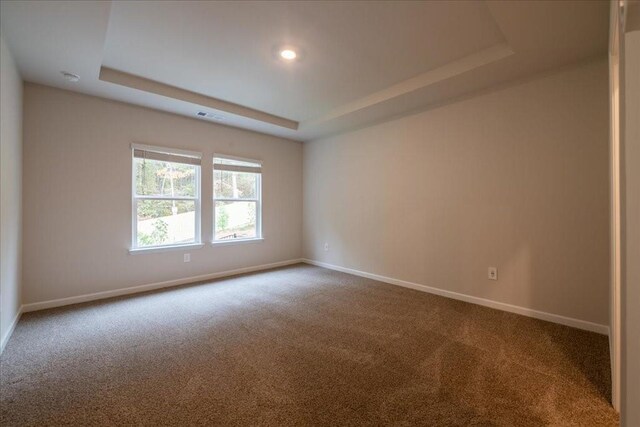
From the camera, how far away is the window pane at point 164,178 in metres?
Result: 3.94

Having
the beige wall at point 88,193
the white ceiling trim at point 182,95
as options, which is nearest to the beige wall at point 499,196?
the white ceiling trim at point 182,95

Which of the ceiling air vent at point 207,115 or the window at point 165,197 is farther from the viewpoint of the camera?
the ceiling air vent at point 207,115

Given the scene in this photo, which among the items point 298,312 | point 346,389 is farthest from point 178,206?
point 346,389

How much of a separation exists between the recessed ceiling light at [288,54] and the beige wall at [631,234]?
2.34 m

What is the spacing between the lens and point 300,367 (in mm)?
2088

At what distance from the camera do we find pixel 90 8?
6.57 ft

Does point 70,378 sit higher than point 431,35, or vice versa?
point 431,35

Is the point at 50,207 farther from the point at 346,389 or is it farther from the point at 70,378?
the point at 346,389

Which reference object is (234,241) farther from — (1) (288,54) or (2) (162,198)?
(1) (288,54)

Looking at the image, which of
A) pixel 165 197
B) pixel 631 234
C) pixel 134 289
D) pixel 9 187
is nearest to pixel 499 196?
pixel 631 234

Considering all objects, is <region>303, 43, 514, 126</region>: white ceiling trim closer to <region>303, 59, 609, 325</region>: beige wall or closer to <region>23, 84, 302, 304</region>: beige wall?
<region>303, 59, 609, 325</region>: beige wall

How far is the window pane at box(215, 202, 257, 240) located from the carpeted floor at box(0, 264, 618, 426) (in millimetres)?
1657

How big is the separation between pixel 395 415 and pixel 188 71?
11.5 ft

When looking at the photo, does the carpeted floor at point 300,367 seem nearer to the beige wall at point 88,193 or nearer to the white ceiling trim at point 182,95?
the beige wall at point 88,193
